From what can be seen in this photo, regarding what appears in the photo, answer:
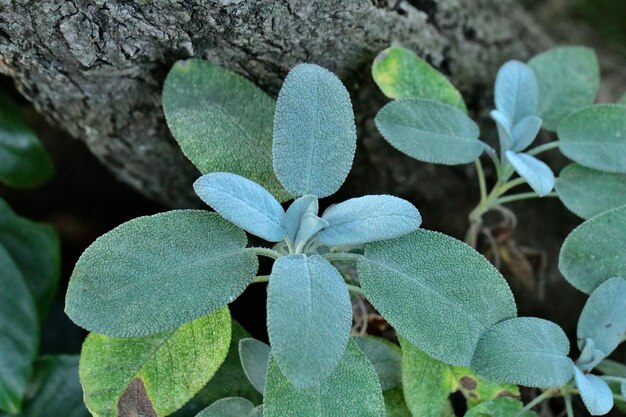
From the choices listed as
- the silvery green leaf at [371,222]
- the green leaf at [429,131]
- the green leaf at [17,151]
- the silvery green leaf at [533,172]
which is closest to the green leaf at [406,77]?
the green leaf at [429,131]

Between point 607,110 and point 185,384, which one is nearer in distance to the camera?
point 185,384

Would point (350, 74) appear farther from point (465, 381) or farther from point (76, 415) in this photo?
point (76, 415)

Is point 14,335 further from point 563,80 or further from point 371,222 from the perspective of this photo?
point 563,80

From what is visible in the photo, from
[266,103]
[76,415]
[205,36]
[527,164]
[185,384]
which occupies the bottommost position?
[76,415]

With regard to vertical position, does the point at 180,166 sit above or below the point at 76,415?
above

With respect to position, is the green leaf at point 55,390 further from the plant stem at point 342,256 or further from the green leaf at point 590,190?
the green leaf at point 590,190

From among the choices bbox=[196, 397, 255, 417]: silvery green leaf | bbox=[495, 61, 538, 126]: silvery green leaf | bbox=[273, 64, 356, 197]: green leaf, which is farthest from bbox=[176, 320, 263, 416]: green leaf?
bbox=[495, 61, 538, 126]: silvery green leaf

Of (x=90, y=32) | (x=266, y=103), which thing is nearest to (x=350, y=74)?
(x=266, y=103)
